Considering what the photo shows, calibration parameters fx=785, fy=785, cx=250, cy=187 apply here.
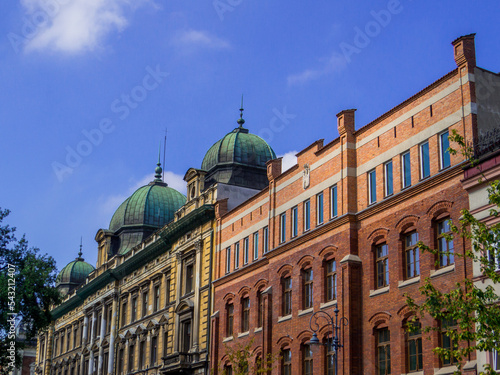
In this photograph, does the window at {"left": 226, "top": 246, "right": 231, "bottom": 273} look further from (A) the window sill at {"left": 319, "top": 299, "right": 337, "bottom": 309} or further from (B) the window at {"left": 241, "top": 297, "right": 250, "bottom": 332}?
(A) the window sill at {"left": 319, "top": 299, "right": 337, "bottom": 309}

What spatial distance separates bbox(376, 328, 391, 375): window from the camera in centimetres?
3178

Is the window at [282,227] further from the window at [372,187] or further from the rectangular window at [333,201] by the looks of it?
the window at [372,187]

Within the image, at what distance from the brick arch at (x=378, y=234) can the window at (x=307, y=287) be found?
210 inches

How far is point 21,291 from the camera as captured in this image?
46.8 m

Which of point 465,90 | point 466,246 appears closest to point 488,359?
point 466,246

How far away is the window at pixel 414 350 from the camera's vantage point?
3002cm

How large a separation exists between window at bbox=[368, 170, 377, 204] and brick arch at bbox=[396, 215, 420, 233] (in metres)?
2.52

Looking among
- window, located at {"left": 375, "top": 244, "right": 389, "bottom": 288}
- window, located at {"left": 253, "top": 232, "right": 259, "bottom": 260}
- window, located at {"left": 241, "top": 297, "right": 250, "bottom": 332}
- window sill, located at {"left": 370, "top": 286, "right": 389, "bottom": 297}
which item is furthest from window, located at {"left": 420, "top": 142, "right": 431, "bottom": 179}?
window, located at {"left": 241, "top": 297, "right": 250, "bottom": 332}

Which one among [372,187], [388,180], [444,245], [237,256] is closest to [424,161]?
[388,180]

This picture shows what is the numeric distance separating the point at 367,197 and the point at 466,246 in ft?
24.0

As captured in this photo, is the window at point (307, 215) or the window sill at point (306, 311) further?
the window at point (307, 215)

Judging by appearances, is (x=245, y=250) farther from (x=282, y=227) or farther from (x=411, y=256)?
(x=411, y=256)

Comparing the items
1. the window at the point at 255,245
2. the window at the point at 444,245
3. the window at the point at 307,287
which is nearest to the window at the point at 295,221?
the window at the point at 307,287

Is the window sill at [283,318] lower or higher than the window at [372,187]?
lower
